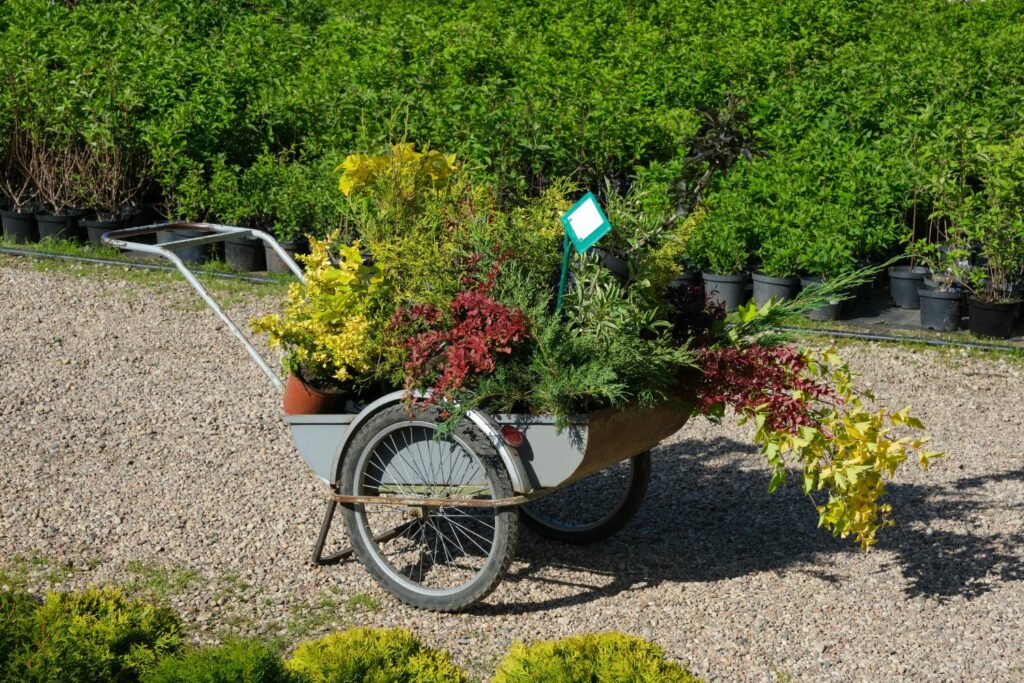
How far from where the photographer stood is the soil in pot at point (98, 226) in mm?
8641

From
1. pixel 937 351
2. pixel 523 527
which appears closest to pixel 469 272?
pixel 523 527

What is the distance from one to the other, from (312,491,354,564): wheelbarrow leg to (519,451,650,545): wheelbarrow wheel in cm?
67

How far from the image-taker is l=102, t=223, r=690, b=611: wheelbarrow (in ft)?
11.7

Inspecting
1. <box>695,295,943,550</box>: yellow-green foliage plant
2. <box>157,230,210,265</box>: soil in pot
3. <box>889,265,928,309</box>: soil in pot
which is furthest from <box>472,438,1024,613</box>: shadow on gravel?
<box>157,230,210,265</box>: soil in pot

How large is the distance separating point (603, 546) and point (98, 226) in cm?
564

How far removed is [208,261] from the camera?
8367 mm

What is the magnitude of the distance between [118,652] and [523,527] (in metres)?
1.87

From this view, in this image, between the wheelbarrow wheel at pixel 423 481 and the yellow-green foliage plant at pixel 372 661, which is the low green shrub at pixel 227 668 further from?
the wheelbarrow wheel at pixel 423 481

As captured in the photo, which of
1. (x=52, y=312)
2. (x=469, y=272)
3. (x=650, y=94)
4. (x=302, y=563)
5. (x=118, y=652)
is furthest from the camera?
(x=650, y=94)

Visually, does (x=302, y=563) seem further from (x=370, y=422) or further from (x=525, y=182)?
(x=525, y=182)

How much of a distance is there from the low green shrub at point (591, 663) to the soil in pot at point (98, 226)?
6.61 metres

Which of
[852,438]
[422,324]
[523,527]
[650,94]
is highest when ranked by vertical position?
[650,94]

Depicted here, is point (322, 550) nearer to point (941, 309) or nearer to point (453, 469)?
point (453, 469)

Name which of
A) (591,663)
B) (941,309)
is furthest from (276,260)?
(591,663)
